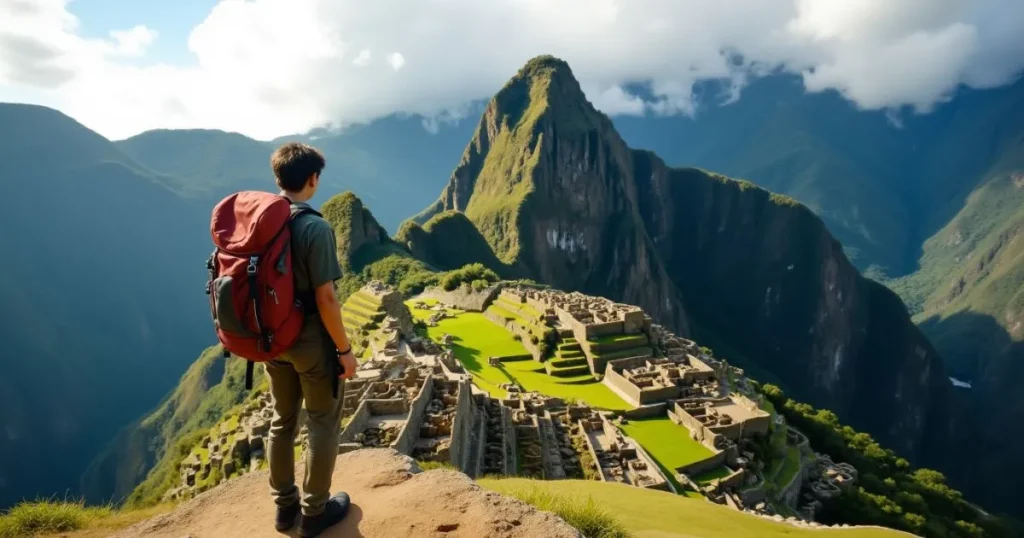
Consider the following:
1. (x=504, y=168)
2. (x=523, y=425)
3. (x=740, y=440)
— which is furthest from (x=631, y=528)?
(x=504, y=168)

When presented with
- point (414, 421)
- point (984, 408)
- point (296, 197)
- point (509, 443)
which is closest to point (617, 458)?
point (509, 443)

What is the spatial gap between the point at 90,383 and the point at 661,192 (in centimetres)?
15496

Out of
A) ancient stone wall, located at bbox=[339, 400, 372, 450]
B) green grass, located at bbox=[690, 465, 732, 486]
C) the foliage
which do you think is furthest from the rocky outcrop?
ancient stone wall, located at bbox=[339, 400, 372, 450]

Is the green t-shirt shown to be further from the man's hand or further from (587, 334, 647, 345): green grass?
(587, 334, 647, 345): green grass

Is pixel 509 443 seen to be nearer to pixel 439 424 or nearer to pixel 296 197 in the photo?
pixel 439 424

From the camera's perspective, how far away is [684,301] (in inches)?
6186

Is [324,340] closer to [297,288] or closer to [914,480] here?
[297,288]

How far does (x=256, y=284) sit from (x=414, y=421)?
421 inches

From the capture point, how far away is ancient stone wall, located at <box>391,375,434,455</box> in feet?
41.0

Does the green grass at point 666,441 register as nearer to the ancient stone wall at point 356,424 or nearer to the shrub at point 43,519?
the ancient stone wall at point 356,424

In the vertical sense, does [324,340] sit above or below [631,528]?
above

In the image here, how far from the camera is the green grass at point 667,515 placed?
7.43m

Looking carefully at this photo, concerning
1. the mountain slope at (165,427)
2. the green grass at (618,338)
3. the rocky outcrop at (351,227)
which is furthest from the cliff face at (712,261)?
the green grass at (618,338)

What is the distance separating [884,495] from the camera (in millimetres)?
31797
